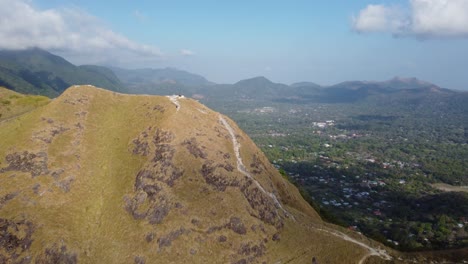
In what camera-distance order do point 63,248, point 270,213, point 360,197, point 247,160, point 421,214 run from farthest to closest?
point 360,197 < point 421,214 < point 247,160 < point 270,213 < point 63,248

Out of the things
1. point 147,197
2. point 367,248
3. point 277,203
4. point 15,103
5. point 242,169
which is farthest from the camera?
point 15,103

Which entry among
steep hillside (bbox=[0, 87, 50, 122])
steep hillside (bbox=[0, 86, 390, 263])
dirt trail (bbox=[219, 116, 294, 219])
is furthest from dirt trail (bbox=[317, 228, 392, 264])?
steep hillside (bbox=[0, 87, 50, 122])

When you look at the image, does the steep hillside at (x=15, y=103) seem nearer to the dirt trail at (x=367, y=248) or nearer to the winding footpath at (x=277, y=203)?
the winding footpath at (x=277, y=203)

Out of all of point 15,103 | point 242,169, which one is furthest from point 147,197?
point 15,103

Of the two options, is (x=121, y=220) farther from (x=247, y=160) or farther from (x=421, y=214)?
(x=421, y=214)

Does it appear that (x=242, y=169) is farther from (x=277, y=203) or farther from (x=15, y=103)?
(x=15, y=103)

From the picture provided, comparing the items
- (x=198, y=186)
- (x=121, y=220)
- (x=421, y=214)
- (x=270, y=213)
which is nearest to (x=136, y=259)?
(x=121, y=220)

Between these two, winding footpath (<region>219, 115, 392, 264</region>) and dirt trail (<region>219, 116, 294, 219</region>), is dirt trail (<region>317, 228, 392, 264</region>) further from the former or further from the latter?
dirt trail (<region>219, 116, 294, 219</region>)

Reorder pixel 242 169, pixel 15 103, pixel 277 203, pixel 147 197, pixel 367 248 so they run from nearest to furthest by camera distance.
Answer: pixel 367 248 → pixel 147 197 → pixel 277 203 → pixel 242 169 → pixel 15 103

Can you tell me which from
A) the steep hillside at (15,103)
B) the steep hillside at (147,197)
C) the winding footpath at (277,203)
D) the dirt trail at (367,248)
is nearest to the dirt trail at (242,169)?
the winding footpath at (277,203)
